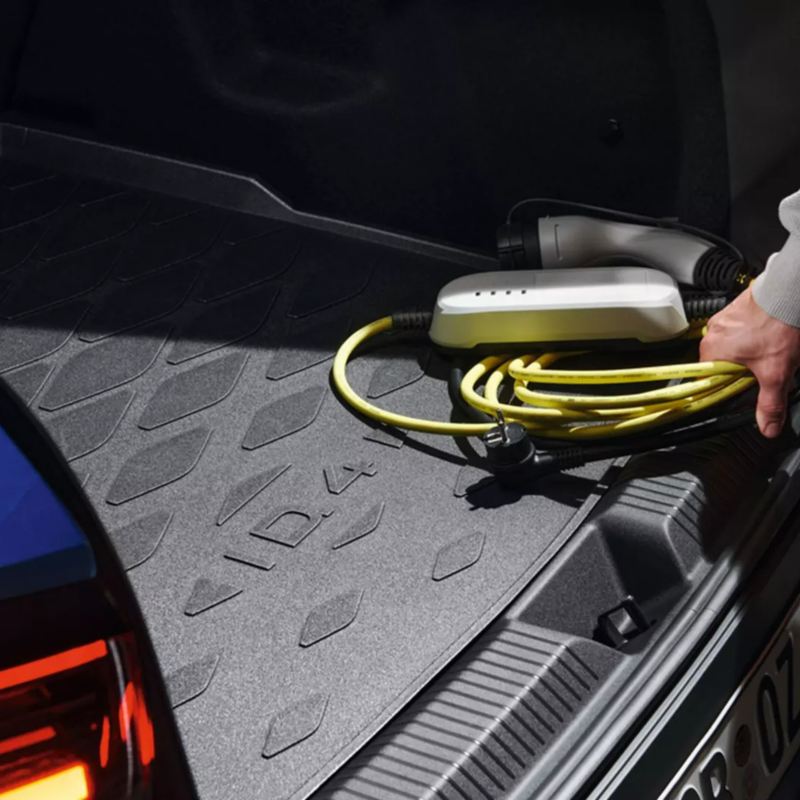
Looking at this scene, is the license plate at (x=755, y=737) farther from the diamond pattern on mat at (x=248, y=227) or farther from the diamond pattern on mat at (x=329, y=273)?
the diamond pattern on mat at (x=248, y=227)

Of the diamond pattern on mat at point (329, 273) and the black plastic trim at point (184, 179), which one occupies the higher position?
the black plastic trim at point (184, 179)

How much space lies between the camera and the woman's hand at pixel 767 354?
1110 mm

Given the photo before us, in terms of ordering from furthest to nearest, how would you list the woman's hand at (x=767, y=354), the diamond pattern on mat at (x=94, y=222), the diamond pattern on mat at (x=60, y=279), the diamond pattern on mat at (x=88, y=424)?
the diamond pattern on mat at (x=94, y=222)
the diamond pattern on mat at (x=60, y=279)
the diamond pattern on mat at (x=88, y=424)
the woman's hand at (x=767, y=354)

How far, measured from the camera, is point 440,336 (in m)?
1.36

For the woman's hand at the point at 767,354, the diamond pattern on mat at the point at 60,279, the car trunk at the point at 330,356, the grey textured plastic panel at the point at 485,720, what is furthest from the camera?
the diamond pattern on mat at the point at 60,279

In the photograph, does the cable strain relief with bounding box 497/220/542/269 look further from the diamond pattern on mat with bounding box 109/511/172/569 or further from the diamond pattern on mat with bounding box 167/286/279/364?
the diamond pattern on mat with bounding box 109/511/172/569

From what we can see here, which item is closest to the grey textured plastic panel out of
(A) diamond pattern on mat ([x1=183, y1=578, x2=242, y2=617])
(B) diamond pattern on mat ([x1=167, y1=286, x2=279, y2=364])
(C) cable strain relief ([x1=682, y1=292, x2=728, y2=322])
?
(A) diamond pattern on mat ([x1=183, y1=578, x2=242, y2=617])

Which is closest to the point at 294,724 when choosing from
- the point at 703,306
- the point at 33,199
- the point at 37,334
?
the point at 703,306

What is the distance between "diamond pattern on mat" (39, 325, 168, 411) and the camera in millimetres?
1419

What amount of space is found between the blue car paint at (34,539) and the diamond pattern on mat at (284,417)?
26.2 inches

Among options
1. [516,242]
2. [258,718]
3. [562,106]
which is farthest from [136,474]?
[562,106]

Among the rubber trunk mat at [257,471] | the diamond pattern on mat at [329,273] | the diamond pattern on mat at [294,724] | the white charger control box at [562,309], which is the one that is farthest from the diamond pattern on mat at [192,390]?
the diamond pattern on mat at [294,724]

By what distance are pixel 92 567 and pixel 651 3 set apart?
92 cm

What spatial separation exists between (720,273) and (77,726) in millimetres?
893
